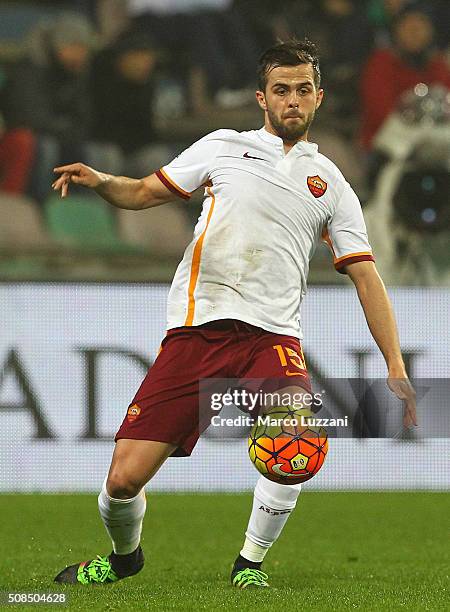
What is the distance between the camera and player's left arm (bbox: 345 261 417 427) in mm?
4427

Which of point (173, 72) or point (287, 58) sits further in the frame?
point (173, 72)

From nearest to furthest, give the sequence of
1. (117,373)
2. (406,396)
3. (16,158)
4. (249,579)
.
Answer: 1. (406,396)
2. (249,579)
3. (117,373)
4. (16,158)

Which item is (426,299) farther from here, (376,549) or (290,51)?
(290,51)

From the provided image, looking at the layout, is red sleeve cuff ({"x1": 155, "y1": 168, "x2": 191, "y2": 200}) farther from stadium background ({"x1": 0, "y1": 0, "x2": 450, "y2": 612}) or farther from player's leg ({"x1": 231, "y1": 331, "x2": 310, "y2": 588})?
stadium background ({"x1": 0, "y1": 0, "x2": 450, "y2": 612})

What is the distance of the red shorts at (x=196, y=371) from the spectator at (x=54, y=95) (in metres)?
6.88

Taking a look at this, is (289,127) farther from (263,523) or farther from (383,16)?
(383,16)

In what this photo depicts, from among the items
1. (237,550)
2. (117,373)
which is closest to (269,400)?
(237,550)

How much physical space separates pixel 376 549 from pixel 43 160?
240 inches

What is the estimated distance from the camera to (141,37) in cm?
1198

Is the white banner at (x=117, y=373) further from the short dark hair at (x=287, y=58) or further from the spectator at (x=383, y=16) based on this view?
the short dark hair at (x=287, y=58)

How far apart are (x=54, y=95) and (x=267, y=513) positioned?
7.64m

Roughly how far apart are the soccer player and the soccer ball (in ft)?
0.36

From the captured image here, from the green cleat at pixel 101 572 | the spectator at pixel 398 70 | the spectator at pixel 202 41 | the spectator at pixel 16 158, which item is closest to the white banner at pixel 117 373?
the spectator at pixel 16 158

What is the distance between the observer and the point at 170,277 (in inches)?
385
